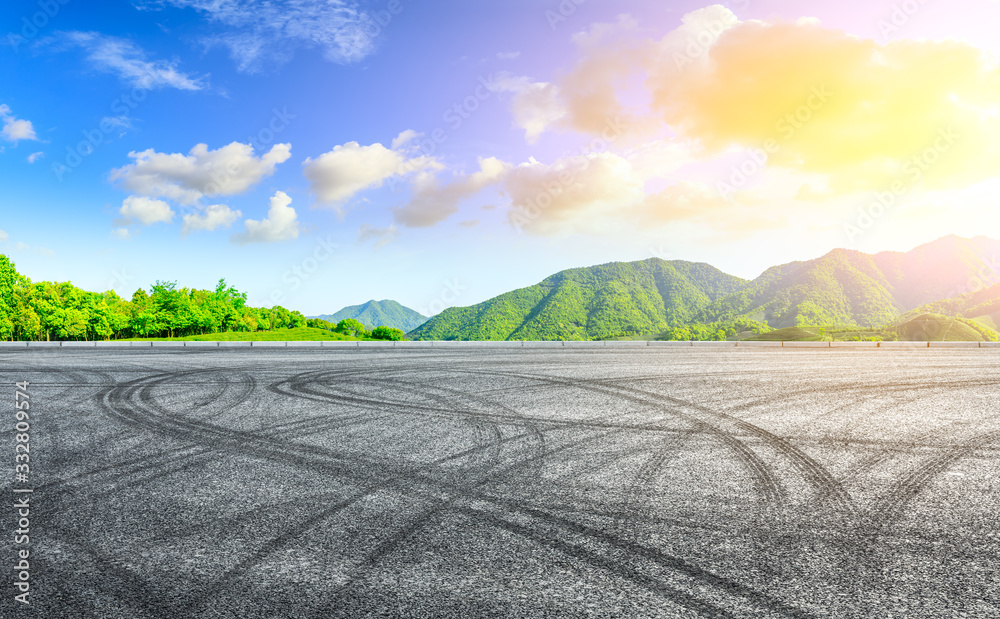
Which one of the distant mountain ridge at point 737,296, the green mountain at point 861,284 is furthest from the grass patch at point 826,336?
the green mountain at point 861,284

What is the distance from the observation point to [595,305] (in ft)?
401

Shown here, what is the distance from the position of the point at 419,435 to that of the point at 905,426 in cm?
795

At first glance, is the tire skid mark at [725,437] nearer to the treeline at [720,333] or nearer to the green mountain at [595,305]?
the treeline at [720,333]

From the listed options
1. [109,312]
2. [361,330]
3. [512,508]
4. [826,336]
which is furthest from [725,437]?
[109,312]

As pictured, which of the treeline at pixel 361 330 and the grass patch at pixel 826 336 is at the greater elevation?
the treeline at pixel 361 330

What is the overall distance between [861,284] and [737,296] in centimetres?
2707

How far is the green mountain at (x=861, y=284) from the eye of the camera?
338 feet

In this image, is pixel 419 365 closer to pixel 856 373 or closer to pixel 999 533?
pixel 856 373

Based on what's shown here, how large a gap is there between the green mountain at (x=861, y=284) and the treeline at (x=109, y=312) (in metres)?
92.7

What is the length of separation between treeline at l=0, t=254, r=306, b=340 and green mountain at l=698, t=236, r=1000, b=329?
304 ft

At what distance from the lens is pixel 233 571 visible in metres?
3.68

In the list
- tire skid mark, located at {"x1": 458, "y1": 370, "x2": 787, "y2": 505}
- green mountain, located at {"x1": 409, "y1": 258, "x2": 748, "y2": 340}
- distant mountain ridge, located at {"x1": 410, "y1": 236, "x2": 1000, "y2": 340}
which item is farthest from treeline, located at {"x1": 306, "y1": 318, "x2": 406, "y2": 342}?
distant mountain ridge, located at {"x1": 410, "y1": 236, "x2": 1000, "y2": 340}

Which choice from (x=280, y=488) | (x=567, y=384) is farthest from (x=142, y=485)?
(x=567, y=384)

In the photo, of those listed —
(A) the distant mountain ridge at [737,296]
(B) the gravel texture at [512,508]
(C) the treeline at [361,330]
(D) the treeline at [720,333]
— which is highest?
(A) the distant mountain ridge at [737,296]
